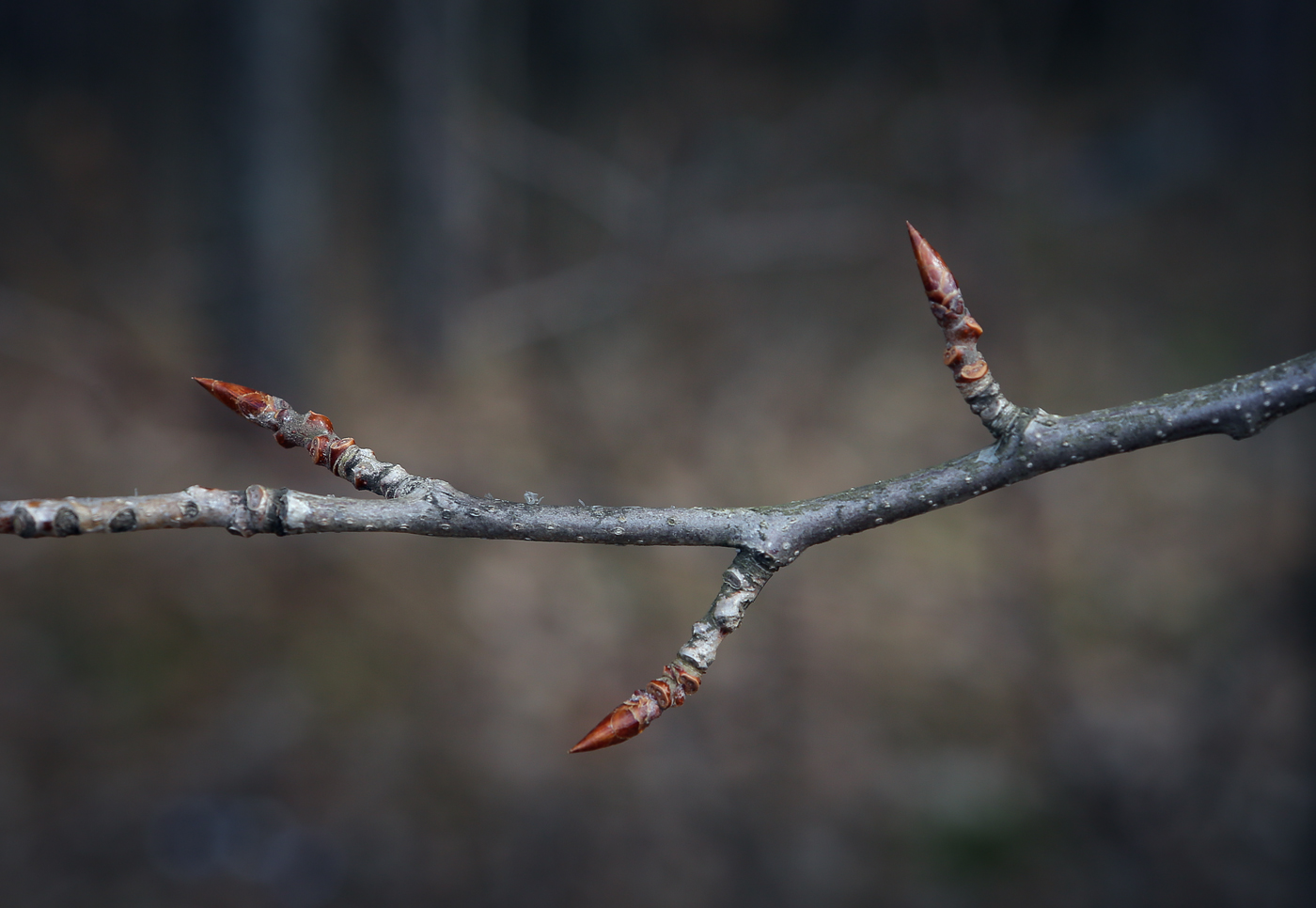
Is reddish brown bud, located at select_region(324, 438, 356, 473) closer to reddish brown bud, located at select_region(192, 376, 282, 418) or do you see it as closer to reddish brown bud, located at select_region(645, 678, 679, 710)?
reddish brown bud, located at select_region(192, 376, 282, 418)

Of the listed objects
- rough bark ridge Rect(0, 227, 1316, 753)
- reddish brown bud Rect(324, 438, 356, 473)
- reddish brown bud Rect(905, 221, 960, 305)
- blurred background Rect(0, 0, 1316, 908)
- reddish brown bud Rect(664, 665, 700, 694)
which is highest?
blurred background Rect(0, 0, 1316, 908)

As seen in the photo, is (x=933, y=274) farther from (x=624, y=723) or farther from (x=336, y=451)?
(x=336, y=451)

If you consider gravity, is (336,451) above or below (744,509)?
above

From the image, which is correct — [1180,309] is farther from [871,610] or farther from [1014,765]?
[1014,765]

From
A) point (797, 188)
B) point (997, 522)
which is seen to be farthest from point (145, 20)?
point (997, 522)

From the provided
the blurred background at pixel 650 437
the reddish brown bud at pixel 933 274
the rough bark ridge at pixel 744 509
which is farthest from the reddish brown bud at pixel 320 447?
the blurred background at pixel 650 437

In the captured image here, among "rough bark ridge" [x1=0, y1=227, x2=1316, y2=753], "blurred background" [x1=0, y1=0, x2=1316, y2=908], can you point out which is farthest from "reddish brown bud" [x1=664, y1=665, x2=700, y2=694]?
"blurred background" [x1=0, y1=0, x2=1316, y2=908]

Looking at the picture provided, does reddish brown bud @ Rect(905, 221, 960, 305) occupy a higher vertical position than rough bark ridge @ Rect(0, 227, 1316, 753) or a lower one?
higher

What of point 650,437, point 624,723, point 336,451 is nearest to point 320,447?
point 336,451
